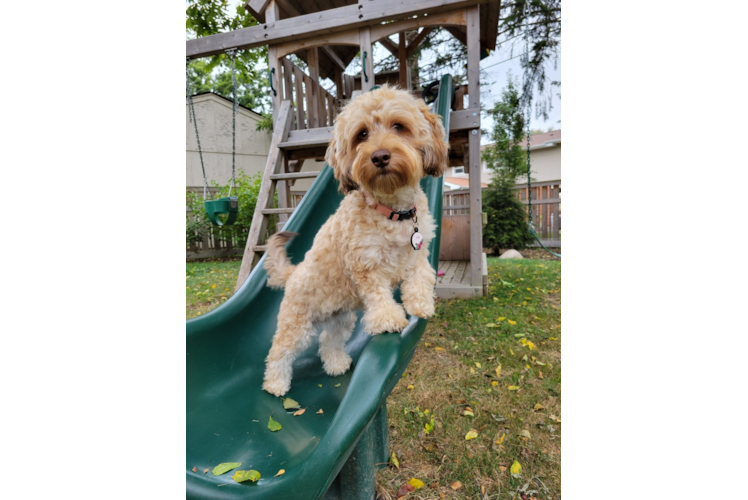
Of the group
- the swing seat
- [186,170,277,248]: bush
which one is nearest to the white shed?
[186,170,277,248]: bush

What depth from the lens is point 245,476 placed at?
1.39 meters

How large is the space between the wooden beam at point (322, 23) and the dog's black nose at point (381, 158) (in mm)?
3548

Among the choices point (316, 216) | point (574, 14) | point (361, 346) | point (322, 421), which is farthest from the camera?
point (316, 216)

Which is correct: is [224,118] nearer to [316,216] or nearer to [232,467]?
[316,216]

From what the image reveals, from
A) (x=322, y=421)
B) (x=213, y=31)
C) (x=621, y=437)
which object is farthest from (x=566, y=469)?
(x=213, y=31)

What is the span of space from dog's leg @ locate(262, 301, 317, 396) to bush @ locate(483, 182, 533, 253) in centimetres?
859

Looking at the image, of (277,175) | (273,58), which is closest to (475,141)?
(277,175)

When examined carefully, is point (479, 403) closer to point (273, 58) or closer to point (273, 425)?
point (273, 425)

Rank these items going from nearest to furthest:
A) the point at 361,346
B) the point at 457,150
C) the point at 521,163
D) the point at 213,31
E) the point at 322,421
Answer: the point at 322,421
the point at 361,346
the point at 213,31
the point at 457,150
the point at 521,163

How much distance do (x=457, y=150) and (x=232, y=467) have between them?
7.14 meters

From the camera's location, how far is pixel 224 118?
13.4m

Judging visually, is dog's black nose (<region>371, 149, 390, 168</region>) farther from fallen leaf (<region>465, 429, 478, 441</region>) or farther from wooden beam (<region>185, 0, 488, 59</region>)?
wooden beam (<region>185, 0, 488, 59</region>)

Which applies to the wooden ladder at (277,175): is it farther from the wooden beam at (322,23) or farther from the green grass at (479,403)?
the green grass at (479,403)
